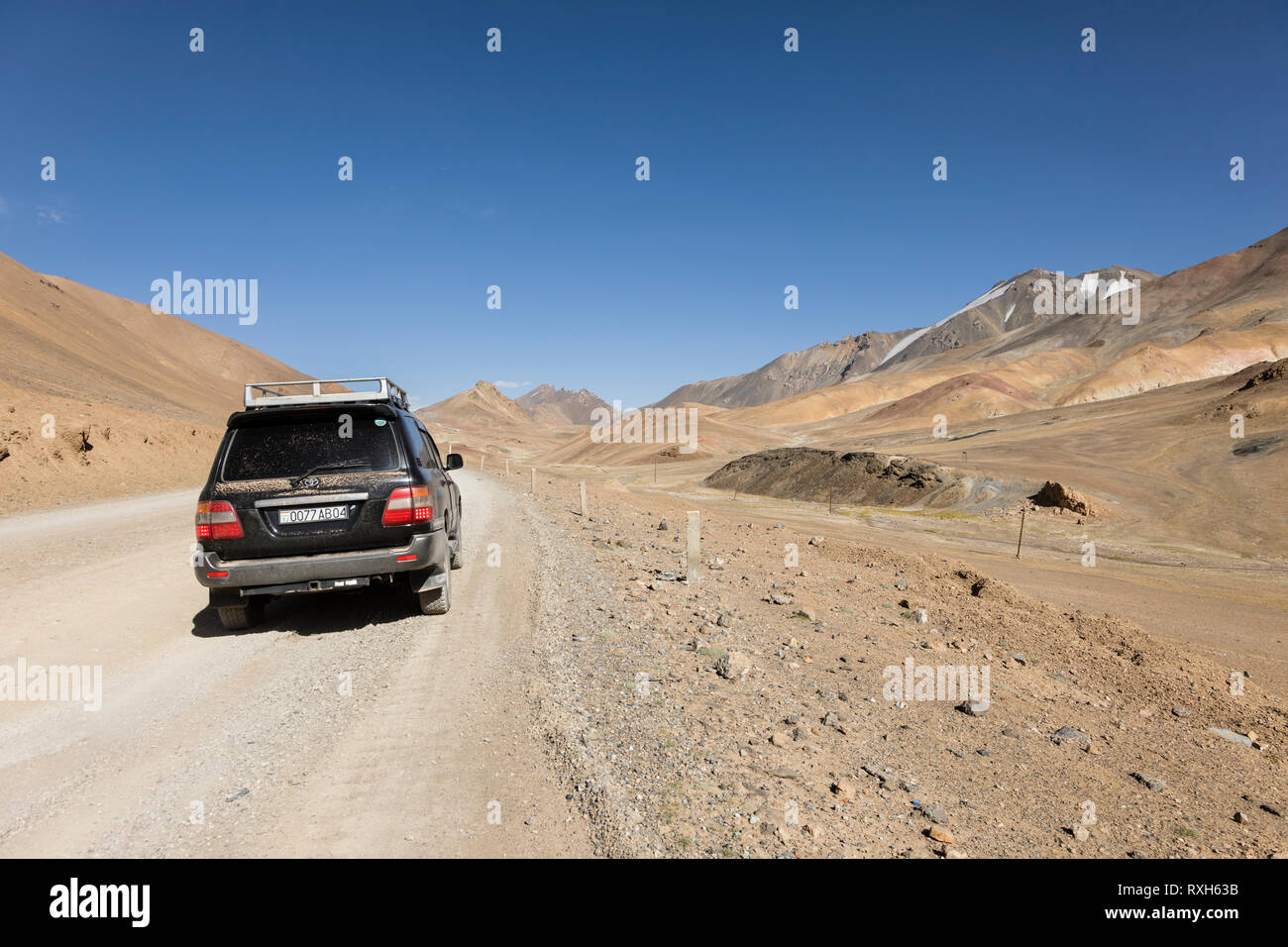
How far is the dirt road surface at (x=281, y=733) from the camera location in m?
3.14

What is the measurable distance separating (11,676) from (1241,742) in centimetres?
1167

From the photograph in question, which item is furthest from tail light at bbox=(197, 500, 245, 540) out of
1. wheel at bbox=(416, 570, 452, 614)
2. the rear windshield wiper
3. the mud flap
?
wheel at bbox=(416, 570, 452, 614)

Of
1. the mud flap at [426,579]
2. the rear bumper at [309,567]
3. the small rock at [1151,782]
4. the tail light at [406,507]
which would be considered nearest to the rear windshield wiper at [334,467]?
the tail light at [406,507]

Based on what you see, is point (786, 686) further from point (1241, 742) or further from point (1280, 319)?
point (1280, 319)

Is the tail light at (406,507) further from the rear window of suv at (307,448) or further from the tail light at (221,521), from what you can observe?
the tail light at (221,521)

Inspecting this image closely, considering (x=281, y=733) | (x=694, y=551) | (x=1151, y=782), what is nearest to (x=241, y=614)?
(x=281, y=733)

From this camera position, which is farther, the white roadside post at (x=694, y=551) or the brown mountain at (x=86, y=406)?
the brown mountain at (x=86, y=406)

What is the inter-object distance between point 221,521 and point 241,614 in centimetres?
124

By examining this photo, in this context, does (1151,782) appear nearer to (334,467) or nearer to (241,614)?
(334,467)

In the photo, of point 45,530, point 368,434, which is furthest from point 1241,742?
point 45,530

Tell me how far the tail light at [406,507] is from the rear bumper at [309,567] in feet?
0.68

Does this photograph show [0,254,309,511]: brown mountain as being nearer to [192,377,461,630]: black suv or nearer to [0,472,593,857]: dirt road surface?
[0,472,593,857]: dirt road surface

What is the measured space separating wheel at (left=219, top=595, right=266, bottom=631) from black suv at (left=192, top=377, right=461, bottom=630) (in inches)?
0.5

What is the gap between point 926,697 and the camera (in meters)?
6.49
